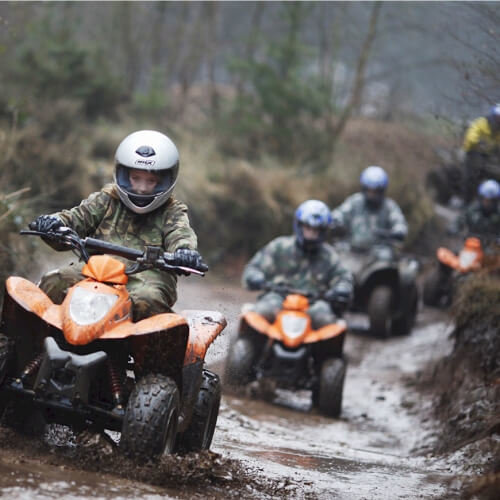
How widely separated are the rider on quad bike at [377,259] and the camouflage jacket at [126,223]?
7381 millimetres

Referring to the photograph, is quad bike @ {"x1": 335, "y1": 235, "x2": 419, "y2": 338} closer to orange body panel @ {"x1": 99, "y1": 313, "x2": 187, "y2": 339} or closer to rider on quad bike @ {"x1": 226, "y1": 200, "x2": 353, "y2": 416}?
rider on quad bike @ {"x1": 226, "y1": 200, "x2": 353, "y2": 416}

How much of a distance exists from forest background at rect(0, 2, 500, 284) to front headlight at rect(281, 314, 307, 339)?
2438mm

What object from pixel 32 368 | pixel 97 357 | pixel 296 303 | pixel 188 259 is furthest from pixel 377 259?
pixel 97 357

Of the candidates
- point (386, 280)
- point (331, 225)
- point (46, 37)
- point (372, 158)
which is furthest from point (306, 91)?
point (331, 225)

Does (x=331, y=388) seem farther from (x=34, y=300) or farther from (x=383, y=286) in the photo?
(x=34, y=300)

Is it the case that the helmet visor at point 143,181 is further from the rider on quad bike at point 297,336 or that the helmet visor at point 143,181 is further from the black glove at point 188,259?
the rider on quad bike at point 297,336

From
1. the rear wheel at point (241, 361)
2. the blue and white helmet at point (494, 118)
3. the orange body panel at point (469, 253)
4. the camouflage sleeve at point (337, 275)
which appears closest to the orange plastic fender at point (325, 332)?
the rear wheel at point (241, 361)

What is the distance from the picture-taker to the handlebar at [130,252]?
538cm

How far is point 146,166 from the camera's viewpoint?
609 cm

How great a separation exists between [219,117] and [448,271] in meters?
10.1

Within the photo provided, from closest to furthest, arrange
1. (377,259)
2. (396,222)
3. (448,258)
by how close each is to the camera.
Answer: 1. (377,259)
2. (396,222)
3. (448,258)

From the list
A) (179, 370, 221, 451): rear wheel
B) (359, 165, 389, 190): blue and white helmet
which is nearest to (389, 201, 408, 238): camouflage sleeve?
(359, 165, 389, 190): blue and white helmet

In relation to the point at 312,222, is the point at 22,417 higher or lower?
lower

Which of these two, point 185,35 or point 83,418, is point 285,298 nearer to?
point 83,418
